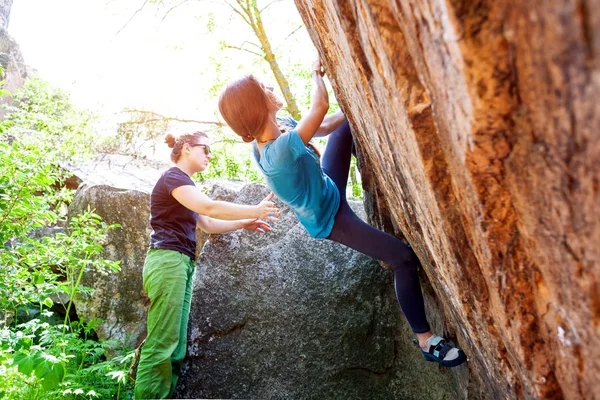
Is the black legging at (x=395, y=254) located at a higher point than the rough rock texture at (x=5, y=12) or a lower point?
lower

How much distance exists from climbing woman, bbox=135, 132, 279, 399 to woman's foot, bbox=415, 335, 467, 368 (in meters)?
1.42

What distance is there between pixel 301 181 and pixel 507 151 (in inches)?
74.5

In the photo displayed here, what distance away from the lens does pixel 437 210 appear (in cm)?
179

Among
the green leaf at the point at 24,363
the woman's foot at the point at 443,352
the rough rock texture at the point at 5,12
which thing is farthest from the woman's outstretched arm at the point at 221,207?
the rough rock texture at the point at 5,12

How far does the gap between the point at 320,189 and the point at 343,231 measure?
13.5 inches

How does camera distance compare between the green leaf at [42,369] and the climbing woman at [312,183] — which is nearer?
the climbing woman at [312,183]

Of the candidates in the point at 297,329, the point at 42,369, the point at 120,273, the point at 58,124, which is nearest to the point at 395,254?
the point at 297,329

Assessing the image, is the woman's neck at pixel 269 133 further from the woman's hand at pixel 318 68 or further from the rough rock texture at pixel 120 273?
the rough rock texture at pixel 120 273

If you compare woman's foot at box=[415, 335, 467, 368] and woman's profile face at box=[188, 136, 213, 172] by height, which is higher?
woman's profile face at box=[188, 136, 213, 172]

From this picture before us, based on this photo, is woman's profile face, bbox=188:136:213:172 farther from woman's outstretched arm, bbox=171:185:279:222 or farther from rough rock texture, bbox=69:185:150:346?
rough rock texture, bbox=69:185:150:346

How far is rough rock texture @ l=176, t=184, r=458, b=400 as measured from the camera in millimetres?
3801

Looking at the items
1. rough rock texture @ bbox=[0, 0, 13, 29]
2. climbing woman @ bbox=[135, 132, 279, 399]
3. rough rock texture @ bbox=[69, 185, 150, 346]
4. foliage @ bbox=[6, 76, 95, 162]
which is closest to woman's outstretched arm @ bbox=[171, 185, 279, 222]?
climbing woman @ bbox=[135, 132, 279, 399]

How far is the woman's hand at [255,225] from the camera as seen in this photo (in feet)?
13.4

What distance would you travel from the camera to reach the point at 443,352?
2.95 metres
